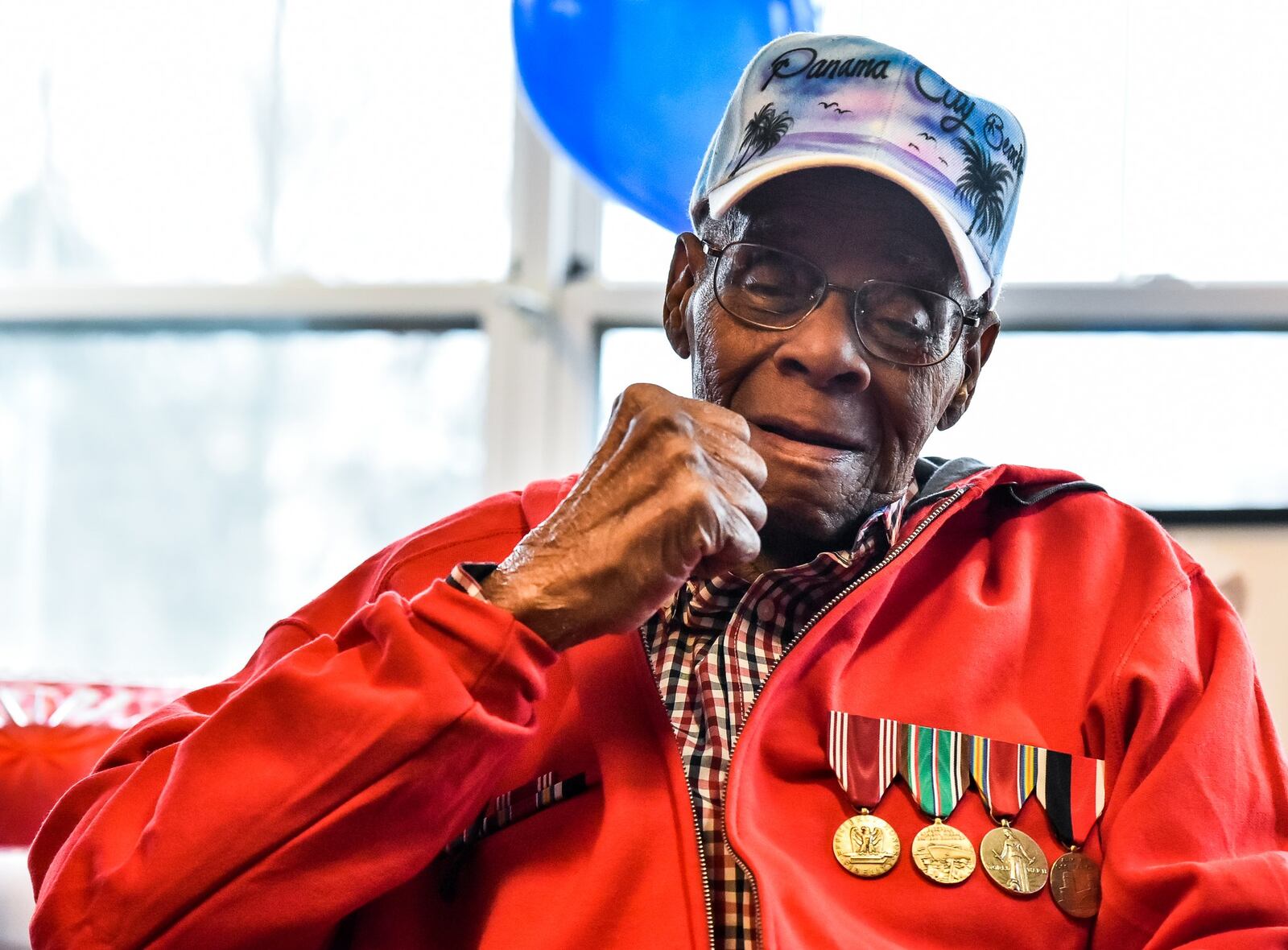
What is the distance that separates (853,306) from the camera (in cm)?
126

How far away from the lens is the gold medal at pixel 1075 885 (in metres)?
1.12

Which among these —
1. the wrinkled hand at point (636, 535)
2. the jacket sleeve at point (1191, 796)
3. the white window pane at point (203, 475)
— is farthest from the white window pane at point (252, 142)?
the jacket sleeve at point (1191, 796)

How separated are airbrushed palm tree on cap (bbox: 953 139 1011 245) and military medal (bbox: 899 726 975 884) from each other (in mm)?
452

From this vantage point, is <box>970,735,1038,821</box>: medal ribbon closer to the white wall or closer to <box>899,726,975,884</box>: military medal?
<box>899,726,975,884</box>: military medal

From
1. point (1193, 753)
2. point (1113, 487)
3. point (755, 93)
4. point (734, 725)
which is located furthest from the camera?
point (1113, 487)

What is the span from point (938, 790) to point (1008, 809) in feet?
0.19

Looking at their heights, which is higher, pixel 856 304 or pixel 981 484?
pixel 856 304

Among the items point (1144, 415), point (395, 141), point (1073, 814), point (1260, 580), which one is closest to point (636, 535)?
point (1073, 814)

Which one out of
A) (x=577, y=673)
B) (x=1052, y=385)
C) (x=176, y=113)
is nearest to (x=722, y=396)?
(x=577, y=673)

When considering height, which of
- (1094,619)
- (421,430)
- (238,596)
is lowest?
(238,596)

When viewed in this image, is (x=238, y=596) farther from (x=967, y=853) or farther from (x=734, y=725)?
(x=967, y=853)

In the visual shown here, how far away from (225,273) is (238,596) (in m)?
0.59

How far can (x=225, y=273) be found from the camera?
261 cm

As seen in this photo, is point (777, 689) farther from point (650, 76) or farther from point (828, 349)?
point (650, 76)
